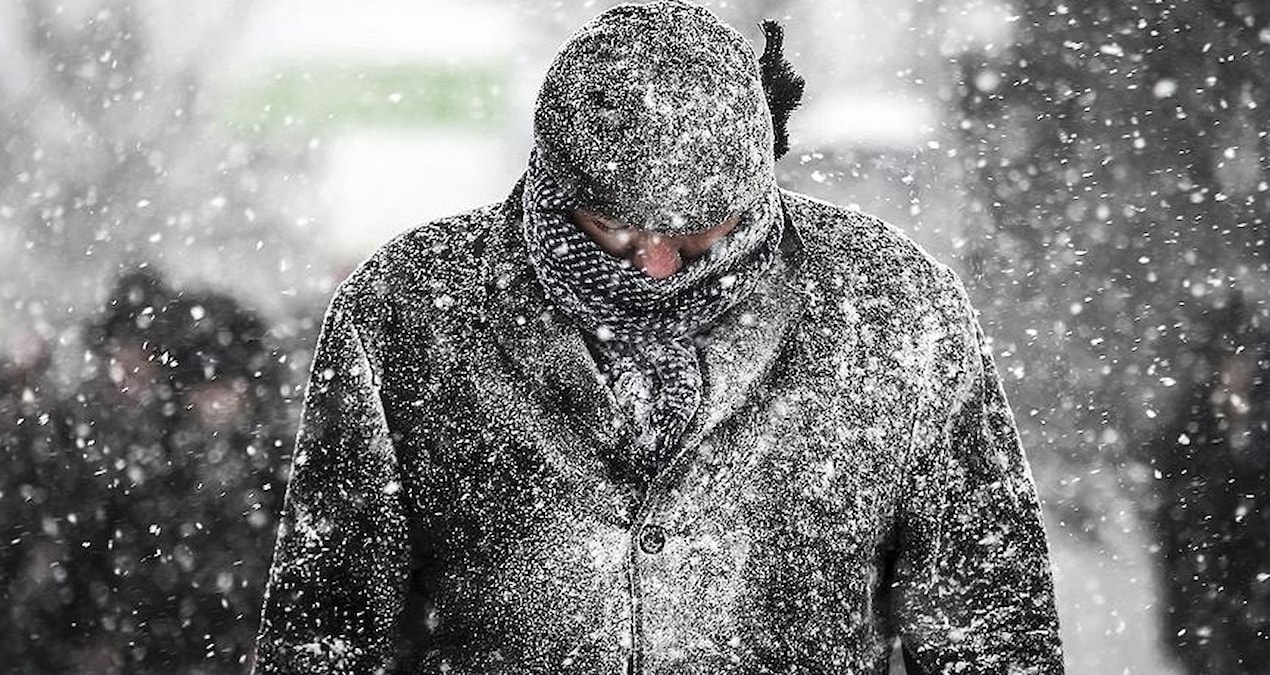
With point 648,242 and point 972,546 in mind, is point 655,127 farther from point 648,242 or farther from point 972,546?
point 972,546

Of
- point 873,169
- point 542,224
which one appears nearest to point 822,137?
point 873,169

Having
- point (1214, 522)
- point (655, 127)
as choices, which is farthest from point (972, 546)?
point (1214, 522)

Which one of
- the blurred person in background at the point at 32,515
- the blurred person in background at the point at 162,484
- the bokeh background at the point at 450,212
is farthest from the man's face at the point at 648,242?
the blurred person in background at the point at 32,515

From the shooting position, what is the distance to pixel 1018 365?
197 inches

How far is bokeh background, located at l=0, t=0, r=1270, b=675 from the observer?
4.93 m

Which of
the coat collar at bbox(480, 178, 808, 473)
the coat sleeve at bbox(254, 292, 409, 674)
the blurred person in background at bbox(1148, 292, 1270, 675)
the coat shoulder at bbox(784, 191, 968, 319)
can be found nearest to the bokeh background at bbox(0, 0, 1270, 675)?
the blurred person in background at bbox(1148, 292, 1270, 675)

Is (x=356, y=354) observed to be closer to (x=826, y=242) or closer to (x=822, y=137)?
(x=826, y=242)

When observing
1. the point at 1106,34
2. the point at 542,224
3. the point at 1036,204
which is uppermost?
the point at 542,224

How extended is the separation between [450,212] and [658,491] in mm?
3085

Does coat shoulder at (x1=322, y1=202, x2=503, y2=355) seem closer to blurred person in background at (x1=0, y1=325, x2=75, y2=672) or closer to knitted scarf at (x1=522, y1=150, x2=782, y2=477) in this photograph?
knitted scarf at (x1=522, y1=150, x2=782, y2=477)

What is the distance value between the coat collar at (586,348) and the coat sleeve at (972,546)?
0.78 ft

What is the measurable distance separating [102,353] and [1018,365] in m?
3.24

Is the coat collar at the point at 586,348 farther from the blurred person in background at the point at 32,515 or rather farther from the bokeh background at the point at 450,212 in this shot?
the blurred person in background at the point at 32,515

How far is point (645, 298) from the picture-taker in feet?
5.78
